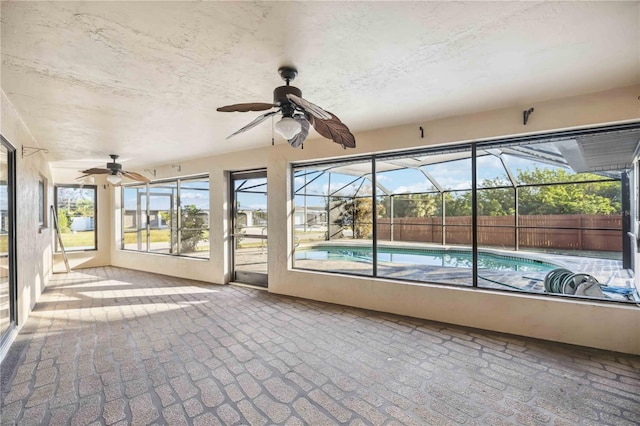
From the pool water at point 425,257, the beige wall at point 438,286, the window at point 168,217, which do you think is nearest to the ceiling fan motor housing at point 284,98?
the beige wall at point 438,286

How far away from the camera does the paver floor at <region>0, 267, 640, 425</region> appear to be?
6.26 ft

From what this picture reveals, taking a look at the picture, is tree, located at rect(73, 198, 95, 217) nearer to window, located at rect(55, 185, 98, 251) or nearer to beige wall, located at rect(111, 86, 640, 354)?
window, located at rect(55, 185, 98, 251)

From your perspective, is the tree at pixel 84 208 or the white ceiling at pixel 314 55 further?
the tree at pixel 84 208

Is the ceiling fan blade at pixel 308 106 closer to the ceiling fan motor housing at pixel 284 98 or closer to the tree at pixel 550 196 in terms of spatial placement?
the ceiling fan motor housing at pixel 284 98

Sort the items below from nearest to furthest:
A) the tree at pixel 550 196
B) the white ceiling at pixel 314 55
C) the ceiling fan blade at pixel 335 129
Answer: the white ceiling at pixel 314 55 → the ceiling fan blade at pixel 335 129 → the tree at pixel 550 196

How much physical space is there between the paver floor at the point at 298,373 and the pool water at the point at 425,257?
14.3ft

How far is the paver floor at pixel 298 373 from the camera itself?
6.26 ft

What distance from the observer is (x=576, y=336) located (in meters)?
2.87

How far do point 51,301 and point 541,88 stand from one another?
23.2ft

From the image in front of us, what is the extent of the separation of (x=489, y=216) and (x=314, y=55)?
8.60 metres

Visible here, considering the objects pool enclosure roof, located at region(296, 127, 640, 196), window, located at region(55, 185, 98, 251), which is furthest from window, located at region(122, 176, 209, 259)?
pool enclosure roof, located at region(296, 127, 640, 196)

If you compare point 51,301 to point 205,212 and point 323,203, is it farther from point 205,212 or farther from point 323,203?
point 323,203

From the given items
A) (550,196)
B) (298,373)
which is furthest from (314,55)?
(550,196)

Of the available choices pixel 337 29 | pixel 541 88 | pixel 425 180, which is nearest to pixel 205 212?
pixel 337 29
